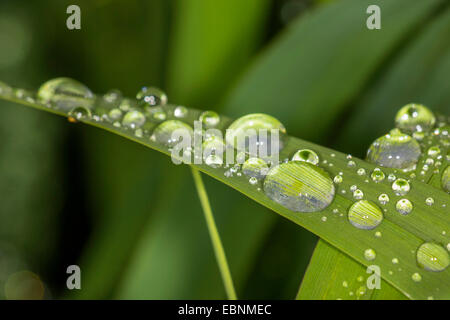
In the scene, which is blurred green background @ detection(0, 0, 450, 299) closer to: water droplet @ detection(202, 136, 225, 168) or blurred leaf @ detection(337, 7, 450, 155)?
blurred leaf @ detection(337, 7, 450, 155)

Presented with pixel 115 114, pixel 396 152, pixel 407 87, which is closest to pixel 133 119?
pixel 115 114

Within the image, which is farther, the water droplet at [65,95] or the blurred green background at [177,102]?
the blurred green background at [177,102]

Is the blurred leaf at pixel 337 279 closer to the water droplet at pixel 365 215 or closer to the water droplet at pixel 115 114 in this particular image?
the water droplet at pixel 365 215

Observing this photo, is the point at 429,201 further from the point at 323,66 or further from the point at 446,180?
the point at 323,66

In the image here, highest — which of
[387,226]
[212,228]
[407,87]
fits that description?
[407,87]

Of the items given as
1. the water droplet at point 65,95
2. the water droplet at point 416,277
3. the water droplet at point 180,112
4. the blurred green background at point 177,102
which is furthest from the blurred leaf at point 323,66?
the water droplet at point 416,277

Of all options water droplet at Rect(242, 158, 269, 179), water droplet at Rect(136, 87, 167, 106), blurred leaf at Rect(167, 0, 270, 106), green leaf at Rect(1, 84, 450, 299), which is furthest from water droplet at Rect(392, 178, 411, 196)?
blurred leaf at Rect(167, 0, 270, 106)
